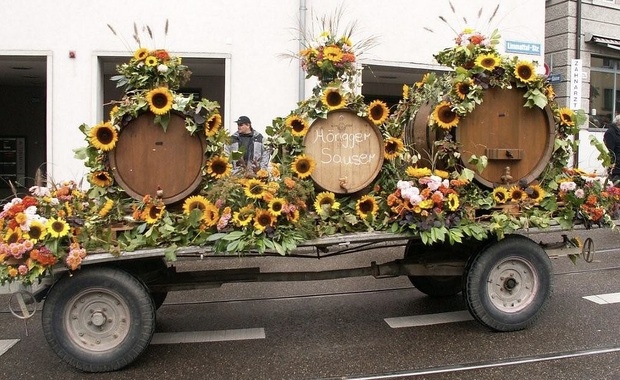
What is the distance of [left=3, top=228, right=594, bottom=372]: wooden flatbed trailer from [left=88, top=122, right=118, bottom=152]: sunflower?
0.83 meters

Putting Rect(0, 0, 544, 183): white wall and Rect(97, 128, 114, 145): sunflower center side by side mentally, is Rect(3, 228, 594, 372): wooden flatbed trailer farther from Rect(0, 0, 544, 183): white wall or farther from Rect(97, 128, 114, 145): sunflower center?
Rect(0, 0, 544, 183): white wall

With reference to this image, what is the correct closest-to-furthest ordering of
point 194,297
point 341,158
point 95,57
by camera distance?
point 341,158 < point 194,297 < point 95,57

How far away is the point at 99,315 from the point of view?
396 cm

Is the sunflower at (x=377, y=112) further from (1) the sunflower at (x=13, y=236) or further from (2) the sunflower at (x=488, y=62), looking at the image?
(1) the sunflower at (x=13, y=236)

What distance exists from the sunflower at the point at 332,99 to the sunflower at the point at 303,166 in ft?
1.55

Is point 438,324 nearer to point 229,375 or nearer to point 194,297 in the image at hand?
point 229,375

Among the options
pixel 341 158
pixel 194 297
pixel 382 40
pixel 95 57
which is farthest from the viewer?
pixel 382 40

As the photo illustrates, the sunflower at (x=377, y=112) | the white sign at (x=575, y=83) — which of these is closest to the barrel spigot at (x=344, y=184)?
the sunflower at (x=377, y=112)

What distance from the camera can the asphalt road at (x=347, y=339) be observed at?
3.99 meters

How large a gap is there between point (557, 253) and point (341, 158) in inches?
82.4

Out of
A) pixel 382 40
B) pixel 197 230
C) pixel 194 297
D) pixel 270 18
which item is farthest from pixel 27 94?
pixel 197 230

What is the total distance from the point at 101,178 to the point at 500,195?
317 cm

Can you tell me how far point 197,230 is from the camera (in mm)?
4020

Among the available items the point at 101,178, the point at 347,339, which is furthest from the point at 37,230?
the point at 347,339
